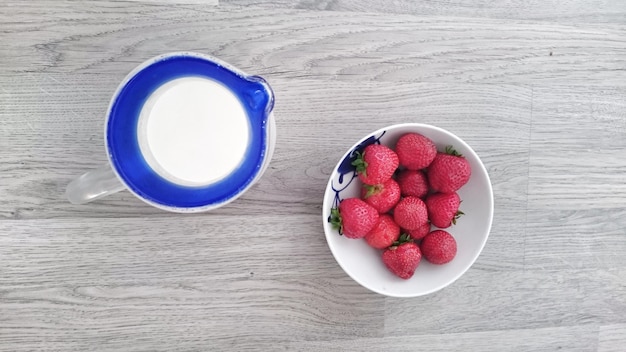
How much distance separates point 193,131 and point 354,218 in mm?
213

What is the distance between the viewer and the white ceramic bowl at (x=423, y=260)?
643 mm

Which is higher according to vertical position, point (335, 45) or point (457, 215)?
point (335, 45)

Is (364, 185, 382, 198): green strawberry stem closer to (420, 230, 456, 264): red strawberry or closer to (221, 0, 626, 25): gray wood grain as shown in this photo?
(420, 230, 456, 264): red strawberry

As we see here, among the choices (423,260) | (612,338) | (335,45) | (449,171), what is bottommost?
(612,338)

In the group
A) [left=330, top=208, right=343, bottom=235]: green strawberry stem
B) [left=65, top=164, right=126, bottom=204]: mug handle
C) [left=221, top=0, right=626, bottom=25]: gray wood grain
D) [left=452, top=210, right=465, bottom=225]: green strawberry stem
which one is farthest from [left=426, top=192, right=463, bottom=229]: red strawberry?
[left=65, top=164, right=126, bottom=204]: mug handle

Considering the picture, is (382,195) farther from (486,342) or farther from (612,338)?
(612,338)

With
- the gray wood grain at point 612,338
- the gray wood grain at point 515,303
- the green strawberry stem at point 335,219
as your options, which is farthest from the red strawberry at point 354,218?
the gray wood grain at point 612,338

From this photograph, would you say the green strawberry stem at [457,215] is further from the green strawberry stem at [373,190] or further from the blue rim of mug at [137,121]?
the blue rim of mug at [137,121]

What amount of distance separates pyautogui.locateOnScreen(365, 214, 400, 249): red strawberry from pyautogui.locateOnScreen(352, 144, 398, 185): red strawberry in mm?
48

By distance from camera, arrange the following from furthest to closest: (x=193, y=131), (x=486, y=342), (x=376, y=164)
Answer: (x=486, y=342) < (x=376, y=164) < (x=193, y=131)

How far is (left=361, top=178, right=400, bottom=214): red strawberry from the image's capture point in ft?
2.10

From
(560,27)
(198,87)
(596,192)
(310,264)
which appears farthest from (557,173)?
(198,87)

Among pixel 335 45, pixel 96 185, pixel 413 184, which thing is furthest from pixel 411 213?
pixel 96 185

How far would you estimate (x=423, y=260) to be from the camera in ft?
2.22
